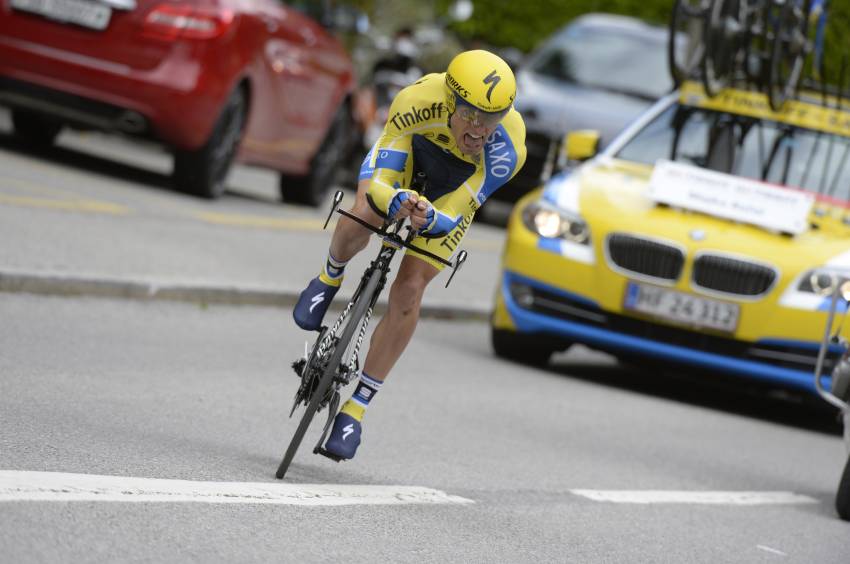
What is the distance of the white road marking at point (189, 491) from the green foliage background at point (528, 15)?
3003 cm

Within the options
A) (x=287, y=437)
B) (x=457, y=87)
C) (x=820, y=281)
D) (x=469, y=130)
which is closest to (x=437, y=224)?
(x=469, y=130)

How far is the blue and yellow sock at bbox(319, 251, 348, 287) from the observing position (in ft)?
24.0

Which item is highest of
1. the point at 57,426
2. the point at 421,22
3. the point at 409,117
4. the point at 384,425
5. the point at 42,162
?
the point at 409,117

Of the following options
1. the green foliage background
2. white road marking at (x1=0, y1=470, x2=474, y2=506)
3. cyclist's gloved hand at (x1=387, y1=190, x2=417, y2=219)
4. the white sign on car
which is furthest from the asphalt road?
the green foliage background

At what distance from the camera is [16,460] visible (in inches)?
242

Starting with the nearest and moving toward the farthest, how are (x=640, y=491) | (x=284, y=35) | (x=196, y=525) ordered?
(x=196, y=525), (x=640, y=491), (x=284, y=35)

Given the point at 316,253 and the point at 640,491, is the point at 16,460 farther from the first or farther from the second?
the point at 316,253

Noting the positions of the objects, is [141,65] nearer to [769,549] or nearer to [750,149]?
[750,149]

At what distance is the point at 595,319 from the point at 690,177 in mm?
1053

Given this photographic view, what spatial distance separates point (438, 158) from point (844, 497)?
8.71 feet

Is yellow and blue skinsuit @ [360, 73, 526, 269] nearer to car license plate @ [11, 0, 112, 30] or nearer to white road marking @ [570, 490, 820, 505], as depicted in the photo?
white road marking @ [570, 490, 820, 505]

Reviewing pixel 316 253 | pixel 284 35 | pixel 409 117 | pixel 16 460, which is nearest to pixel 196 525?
pixel 16 460

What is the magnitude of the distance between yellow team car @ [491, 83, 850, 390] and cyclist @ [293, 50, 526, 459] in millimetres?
4116

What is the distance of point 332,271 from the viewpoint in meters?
7.34
